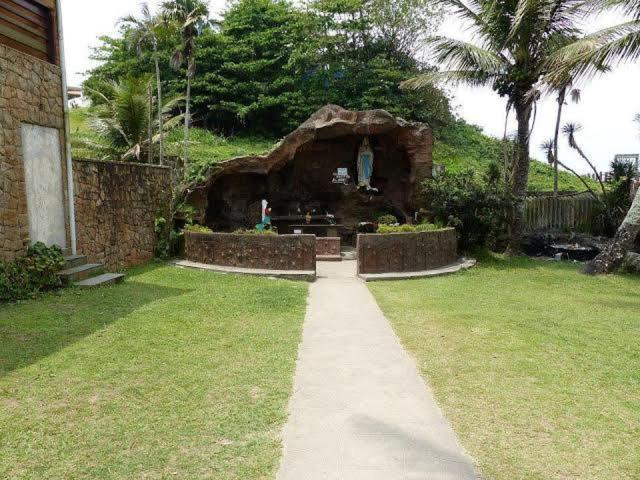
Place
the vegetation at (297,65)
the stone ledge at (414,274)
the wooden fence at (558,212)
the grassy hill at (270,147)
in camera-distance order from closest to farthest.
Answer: the stone ledge at (414,274) < the grassy hill at (270,147) < the wooden fence at (558,212) < the vegetation at (297,65)

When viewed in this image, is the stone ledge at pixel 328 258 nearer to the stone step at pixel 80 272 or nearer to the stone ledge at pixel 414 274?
the stone ledge at pixel 414 274

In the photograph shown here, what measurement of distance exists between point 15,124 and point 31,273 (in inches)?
104

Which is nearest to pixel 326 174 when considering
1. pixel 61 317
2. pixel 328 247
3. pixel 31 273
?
pixel 328 247

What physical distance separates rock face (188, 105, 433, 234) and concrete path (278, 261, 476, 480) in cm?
1016

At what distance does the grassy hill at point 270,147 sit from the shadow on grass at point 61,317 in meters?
7.02

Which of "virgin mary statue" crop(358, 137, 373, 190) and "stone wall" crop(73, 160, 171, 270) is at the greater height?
"virgin mary statue" crop(358, 137, 373, 190)

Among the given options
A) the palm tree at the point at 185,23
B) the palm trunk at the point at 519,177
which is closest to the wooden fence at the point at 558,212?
the palm trunk at the point at 519,177

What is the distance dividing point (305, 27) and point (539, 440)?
2361 cm

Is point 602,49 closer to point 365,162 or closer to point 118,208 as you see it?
point 365,162

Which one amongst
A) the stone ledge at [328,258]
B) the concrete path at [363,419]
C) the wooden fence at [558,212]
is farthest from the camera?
the wooden fence at [558,212]

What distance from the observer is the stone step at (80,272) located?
8977mm

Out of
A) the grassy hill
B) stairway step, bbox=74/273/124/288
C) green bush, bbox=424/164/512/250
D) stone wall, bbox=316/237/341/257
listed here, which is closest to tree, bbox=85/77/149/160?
the grassy hill

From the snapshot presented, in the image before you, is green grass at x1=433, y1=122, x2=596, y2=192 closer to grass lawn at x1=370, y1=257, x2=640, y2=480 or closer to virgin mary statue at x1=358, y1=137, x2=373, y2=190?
virgin mary statue at x1=358, y1=137, x2=373, y2=190

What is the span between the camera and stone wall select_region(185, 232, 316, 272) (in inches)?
460
